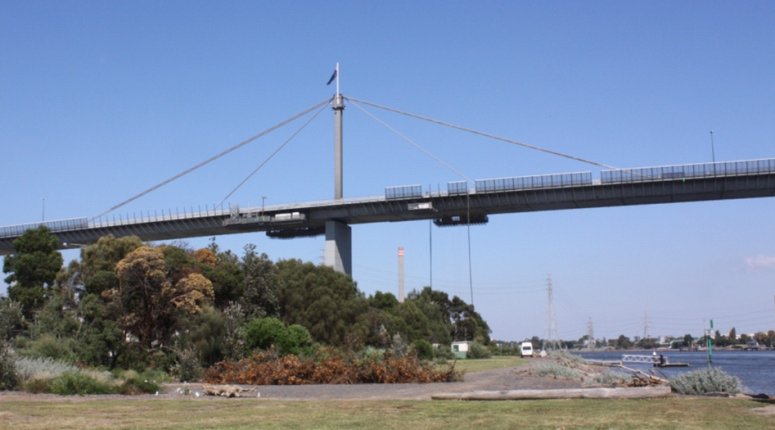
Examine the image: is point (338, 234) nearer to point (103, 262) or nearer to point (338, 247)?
point (338, 247)

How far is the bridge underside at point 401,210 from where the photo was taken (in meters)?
78.1

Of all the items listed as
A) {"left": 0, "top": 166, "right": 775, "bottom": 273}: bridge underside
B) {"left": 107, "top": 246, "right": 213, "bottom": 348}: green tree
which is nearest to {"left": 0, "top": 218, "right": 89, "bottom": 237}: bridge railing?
{"left": 0, "top": 166, "right": 775, "bottom": 273}: bridge underside

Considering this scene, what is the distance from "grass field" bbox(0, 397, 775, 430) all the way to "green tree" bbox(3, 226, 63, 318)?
142 feet

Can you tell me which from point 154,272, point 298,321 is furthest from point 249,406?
point 298,321

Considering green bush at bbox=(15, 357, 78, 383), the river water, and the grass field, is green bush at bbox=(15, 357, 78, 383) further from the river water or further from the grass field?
the river water

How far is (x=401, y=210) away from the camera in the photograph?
89.6 m

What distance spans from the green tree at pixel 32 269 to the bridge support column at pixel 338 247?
29.5 m

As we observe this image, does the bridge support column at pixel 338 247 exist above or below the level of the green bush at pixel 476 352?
above

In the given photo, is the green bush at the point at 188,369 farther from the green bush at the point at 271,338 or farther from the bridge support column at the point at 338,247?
the bridge support column at the point at 338,247

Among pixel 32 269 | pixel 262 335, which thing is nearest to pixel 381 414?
pixel 262 335

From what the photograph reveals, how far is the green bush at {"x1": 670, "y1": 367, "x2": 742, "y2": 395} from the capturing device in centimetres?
2447

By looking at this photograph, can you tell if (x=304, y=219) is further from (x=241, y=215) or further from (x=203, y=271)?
(x=203, y=271)


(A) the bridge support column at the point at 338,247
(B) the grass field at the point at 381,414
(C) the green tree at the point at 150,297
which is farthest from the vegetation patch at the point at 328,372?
(A) the bridge support column at the point at 338,247

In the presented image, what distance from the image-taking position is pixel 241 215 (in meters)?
96.9
